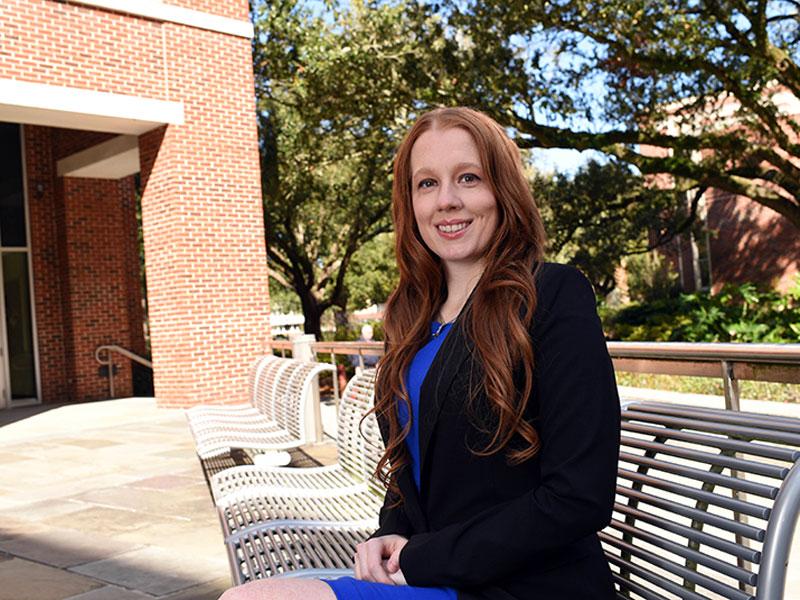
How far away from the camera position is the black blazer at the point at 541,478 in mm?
1726

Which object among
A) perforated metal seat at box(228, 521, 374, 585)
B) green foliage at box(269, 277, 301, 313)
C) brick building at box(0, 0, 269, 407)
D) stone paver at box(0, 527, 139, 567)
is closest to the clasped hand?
perforated metal seat at box(228, 521, 374, 585)

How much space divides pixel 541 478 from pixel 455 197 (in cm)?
76

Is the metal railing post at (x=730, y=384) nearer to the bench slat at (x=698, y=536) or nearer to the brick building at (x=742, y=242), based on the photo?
the bench slat at (x=698, y=536)

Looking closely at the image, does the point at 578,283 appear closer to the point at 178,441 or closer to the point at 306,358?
the point at 306,358

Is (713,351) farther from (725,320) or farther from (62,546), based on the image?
(725,320)

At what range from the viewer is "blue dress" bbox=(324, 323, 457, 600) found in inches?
A: 70.8

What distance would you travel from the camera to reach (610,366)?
5.83 feet

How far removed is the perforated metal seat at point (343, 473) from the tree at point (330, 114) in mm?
10041

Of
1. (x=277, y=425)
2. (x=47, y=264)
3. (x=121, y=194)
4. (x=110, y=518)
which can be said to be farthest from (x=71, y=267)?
(x=110, y=518)

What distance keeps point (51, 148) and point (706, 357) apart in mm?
14788

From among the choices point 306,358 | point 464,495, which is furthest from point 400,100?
point 464,495

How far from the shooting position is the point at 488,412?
1.86 m

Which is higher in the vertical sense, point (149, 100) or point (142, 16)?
A: point (142, 16)

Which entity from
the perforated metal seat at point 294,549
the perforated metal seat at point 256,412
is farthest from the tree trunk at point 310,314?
the perforated metal seat at point 294,549
